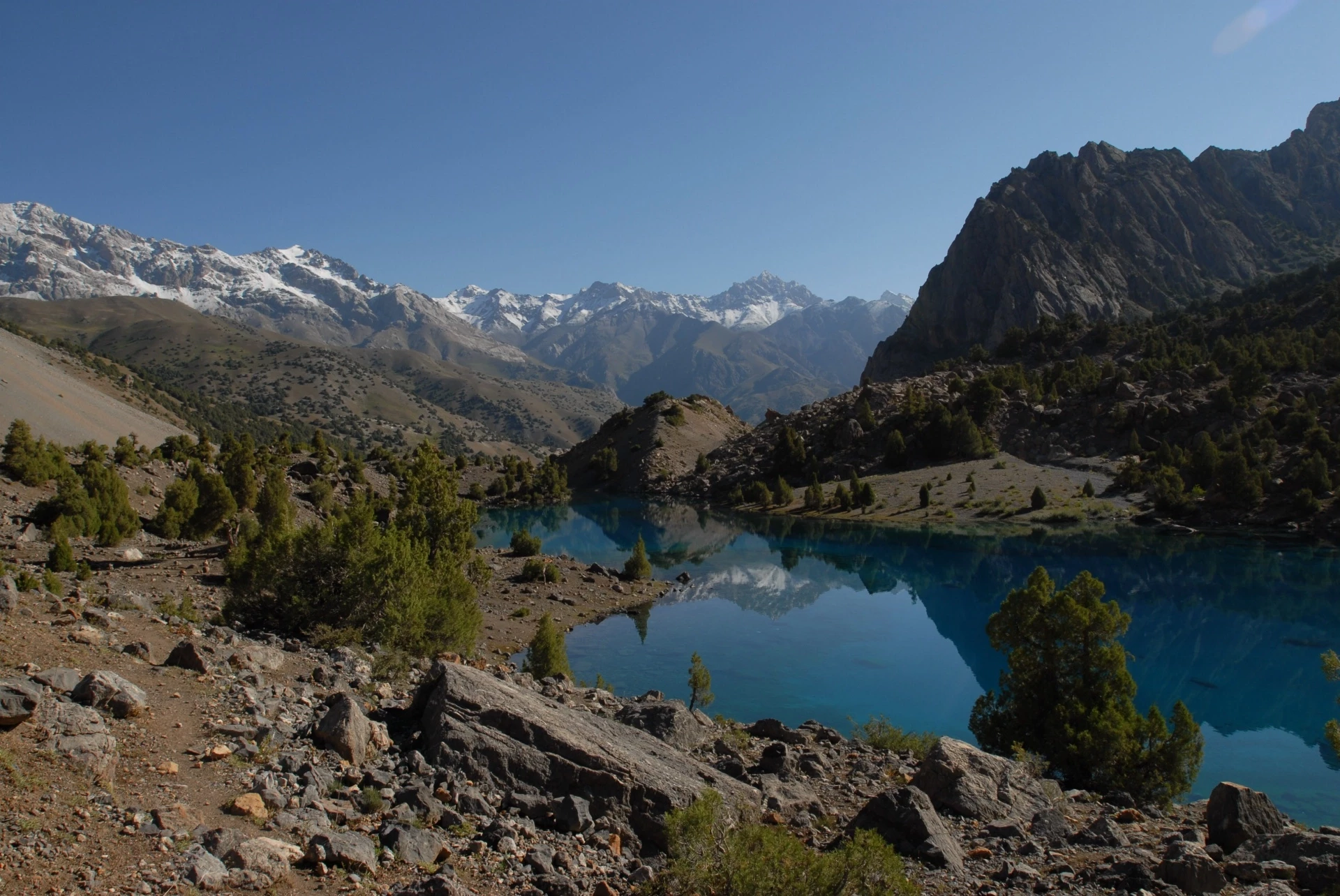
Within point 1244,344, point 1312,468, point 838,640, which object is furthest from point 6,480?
point 1244,344

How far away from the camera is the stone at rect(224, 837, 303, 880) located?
25.4ft

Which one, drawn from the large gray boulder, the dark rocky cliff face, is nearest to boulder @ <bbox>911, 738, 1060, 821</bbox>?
the large gray boulder

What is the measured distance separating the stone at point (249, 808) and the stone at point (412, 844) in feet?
4.56

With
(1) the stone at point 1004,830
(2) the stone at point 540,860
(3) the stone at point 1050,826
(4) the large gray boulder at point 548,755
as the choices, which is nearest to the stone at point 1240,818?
(3) the stone at point 1050,826

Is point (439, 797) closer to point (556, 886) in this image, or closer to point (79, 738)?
point (556, 886)

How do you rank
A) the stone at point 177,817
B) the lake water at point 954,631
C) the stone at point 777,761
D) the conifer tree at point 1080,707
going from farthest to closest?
the lake water at point 954,631 < the conifer tree at point 1080,707 < the stone at point 777,761 < the stone at point 177,817

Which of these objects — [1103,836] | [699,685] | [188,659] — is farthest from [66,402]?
[1103,836]

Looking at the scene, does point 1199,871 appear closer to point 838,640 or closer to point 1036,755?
point 1036,755

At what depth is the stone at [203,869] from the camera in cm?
727

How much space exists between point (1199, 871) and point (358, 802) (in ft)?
38.1

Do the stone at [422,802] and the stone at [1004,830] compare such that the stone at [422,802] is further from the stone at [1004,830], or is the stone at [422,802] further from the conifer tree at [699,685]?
the conifer tree at [699,685]

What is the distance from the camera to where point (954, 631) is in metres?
42.5

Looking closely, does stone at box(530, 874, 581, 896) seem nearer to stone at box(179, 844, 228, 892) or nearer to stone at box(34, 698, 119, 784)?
stone at box(179, 844, 228, 892)

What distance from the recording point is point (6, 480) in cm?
3475
